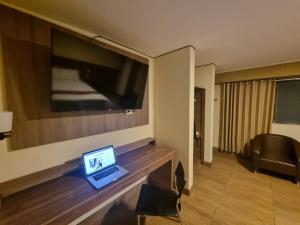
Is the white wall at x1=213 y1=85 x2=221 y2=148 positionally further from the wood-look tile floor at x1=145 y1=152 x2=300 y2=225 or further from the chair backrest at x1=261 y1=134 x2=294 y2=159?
the wood-look tile floor at x1=145 y1=152 x2=300 y2=225

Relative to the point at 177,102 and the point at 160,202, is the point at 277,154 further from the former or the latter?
the point at 160,202

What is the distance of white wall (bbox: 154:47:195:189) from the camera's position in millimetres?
2146

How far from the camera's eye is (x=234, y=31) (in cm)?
169

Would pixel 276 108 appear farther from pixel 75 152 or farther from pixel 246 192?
pixel 75 152

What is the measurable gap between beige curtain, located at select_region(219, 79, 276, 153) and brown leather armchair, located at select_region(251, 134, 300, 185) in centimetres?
31

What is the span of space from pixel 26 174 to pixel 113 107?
1.01 metres

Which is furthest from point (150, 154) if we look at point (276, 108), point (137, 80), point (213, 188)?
point (276, 108)

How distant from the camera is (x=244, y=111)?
11.8ft

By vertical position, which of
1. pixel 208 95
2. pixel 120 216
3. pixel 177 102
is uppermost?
pixel 208 95

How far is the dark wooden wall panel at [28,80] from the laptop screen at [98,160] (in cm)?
31

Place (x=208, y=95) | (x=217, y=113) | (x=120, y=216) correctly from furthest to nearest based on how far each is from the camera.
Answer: (x=217, y=113), (x=208, y=95), (x=120, y=216)

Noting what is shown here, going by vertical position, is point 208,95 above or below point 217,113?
above

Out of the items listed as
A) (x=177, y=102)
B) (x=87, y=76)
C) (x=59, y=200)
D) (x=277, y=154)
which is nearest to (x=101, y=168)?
(x=59, y=200)

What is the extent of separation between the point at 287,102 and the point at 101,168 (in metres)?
3.96
